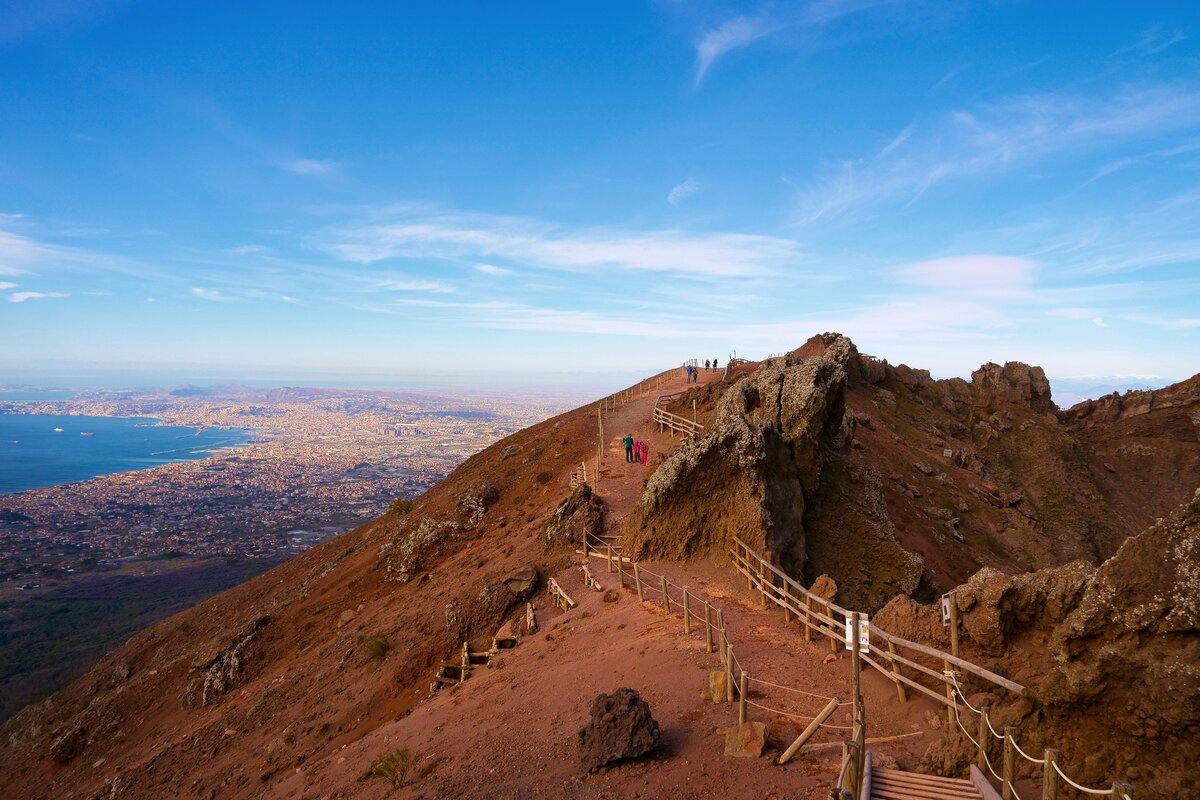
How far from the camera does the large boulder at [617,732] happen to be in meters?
9.26

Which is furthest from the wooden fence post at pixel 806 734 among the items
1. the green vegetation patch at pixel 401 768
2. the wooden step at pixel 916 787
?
the green vegetation patch at pixel 401 768

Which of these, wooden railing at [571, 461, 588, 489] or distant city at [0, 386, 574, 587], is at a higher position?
wooden railing at [571, 461, 588, 489]

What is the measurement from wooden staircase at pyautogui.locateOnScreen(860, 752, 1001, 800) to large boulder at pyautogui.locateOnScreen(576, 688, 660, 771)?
10.9 feet

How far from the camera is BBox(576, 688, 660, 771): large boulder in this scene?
9258 mm

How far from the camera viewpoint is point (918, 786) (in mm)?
7043

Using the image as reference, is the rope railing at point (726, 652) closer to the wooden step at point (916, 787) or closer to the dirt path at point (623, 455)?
the wooden step at point (916, 787)

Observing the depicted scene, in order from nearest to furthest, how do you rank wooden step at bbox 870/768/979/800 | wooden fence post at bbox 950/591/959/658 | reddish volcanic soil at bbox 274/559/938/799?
wooden step at bbox 870/768/979/800 < reddish volcanic soil at bbox 274/559/938/799 < wooden fence post at bbox 950/591/959/658

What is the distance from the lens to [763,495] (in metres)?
18.6

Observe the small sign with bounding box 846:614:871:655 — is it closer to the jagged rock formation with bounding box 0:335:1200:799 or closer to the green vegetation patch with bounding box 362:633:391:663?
the jagged rock formation with bounding box 0:335:1200:799

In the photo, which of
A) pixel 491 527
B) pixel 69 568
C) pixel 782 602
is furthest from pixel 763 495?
pixel 69 568

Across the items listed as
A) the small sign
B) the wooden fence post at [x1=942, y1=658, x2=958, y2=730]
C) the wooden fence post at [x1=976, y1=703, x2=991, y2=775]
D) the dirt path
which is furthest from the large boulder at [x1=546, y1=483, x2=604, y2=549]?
the wooden fence post at [x1=976, y1=703, x2=991, y2=775]

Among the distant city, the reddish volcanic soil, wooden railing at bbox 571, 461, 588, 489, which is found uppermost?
wooden railing at bbox 571, 461, 588, 489

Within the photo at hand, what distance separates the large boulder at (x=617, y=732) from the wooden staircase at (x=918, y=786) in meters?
3.32

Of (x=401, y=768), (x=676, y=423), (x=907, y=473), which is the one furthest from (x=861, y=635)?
(x=907, y=473)
